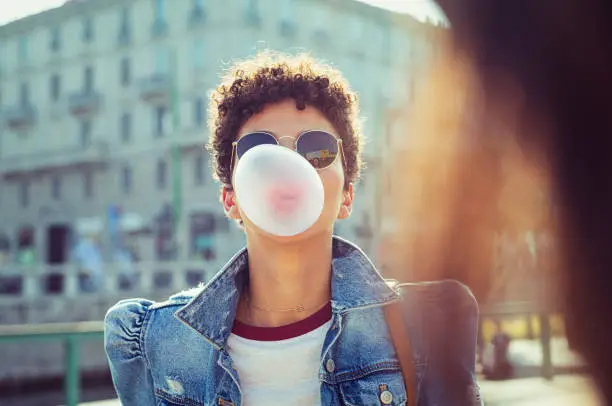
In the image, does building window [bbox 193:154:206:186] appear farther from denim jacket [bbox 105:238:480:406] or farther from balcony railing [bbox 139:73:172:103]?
denim jacket [bbox 105:238:480:406]

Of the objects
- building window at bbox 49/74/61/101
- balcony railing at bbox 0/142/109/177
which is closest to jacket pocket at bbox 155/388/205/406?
balcony railing at bbox 0/142/109/177

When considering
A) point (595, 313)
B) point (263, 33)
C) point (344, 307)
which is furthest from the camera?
point (263, 33)

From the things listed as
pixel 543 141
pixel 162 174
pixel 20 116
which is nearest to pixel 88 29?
pixel 20 116

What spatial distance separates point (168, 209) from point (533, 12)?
29520 mm

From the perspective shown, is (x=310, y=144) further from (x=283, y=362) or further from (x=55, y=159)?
(x=55, y=159)

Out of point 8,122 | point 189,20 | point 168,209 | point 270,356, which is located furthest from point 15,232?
point 270,356

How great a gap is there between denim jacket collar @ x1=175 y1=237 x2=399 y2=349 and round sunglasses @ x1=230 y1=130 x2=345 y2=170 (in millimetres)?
203

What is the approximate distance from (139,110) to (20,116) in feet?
23.0

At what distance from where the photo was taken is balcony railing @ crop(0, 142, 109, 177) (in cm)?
3181

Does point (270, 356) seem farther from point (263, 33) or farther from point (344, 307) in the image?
point (263, 33)

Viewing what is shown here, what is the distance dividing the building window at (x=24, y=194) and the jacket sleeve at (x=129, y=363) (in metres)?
34.9

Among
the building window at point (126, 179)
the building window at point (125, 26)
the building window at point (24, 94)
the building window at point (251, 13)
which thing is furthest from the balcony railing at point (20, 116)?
the building window at point (251, 13)

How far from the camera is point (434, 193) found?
1.97 feet

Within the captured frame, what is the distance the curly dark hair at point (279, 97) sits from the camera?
161 cm
